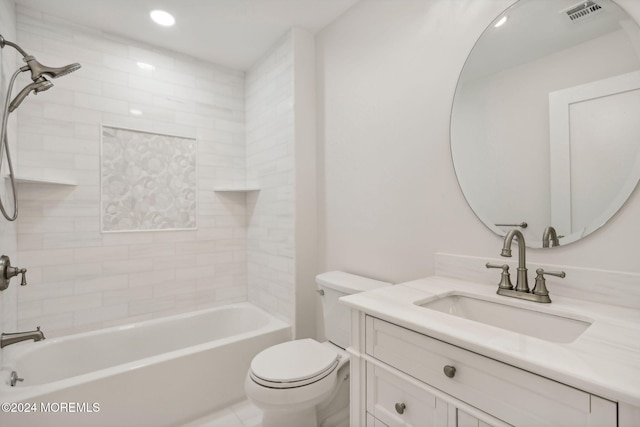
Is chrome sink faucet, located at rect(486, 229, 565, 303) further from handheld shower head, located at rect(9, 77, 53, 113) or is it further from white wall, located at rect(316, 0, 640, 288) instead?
handheld shower head, located at rect(9, 77, 53, 113)

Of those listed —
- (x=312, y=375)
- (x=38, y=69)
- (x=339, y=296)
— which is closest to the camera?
(x=312, y=375)

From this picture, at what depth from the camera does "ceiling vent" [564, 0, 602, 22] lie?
1.08 m

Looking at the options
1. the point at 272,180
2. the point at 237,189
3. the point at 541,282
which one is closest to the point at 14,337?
the point at 237,189

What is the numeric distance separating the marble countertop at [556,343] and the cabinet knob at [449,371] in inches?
2.9

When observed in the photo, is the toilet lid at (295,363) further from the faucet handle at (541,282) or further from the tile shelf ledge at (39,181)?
the tile shelf ledge at (39,181)

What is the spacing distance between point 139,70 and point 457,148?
7.89ft

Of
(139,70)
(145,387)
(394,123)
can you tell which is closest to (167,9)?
(139,70)

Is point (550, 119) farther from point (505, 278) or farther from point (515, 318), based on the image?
point (515, 318)

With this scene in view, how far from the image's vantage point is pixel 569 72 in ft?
3.72

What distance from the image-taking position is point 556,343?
79 cm

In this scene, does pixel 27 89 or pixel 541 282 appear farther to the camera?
pixel 27 89

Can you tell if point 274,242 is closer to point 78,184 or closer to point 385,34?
point 78,184

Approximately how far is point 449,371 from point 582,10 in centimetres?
133

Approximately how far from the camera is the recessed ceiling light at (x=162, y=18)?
2047 mm
